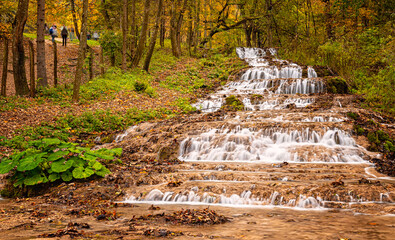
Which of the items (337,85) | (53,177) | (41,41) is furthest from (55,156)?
(337,85)

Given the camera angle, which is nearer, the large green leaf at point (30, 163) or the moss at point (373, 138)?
the large green leaf at point (30, 163)

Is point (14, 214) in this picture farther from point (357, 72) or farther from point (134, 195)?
point (357, 72)

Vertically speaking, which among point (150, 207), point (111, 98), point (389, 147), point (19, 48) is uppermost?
point (19, 48)

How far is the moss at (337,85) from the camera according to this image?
1709cm

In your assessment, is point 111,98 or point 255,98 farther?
point 255,98

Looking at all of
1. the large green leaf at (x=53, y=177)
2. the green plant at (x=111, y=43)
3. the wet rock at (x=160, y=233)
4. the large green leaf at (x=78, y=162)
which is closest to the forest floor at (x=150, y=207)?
the wet rock at (x=160, y=233)

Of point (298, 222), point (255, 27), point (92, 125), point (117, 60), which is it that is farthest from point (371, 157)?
point (255, 27)

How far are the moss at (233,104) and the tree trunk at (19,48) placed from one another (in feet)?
35.2

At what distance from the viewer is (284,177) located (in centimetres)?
751

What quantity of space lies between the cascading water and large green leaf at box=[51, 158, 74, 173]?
6.01 feet

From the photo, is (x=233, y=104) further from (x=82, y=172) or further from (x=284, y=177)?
(x=82, y=172)

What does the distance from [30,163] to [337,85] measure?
16174mm

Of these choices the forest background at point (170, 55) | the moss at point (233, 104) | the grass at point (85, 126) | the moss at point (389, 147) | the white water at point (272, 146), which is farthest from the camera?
the moss at point (233, 104)

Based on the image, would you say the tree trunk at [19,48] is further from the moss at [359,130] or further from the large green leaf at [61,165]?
the moss at [359,130]
